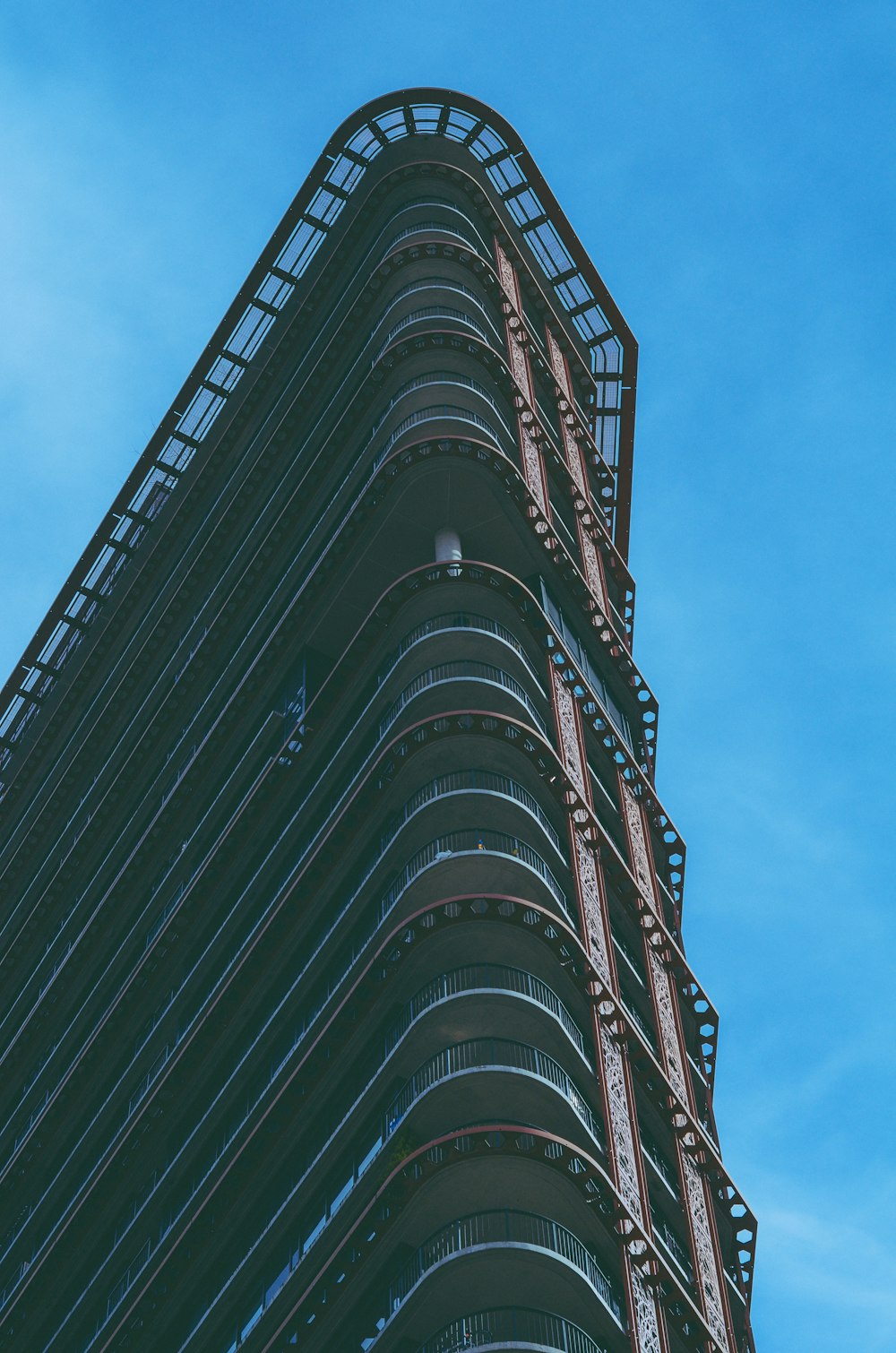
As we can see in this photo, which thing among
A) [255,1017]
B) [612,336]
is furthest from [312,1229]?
[612,336]

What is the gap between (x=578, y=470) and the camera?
70.4m

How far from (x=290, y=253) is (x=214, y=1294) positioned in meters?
49.6

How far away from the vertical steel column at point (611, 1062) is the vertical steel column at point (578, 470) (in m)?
10.1

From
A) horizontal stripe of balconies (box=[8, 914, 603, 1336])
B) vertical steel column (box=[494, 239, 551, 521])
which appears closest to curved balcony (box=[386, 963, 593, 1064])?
horizontal stripe of balconies (box=[8, 914, 603, 1336])

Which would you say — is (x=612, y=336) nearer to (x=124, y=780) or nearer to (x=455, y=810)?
(x=124, y=780)

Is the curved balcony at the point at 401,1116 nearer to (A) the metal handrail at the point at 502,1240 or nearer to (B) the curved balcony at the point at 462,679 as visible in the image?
(A) the metal handrail at the point at 502,1240

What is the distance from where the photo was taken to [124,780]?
70062 millimetres

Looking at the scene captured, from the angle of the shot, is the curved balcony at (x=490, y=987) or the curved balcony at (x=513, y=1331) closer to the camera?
the curved balcony at (x=513, y=1331)

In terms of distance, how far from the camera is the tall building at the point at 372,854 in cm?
3844

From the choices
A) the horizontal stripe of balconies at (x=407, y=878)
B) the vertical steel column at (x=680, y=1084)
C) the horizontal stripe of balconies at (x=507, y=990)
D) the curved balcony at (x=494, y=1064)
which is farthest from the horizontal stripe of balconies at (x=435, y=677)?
the curved balcony at (x=494, y=1064)

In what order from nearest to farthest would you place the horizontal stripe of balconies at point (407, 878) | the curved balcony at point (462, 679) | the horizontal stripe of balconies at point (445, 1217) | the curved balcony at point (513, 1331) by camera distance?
the curved balcony at point (513, 1331) < the horizontal stripe of balconies at point (445, 1217) < the horizontal stripe of balconies at point (407, 878) < the curved balcony at point (462, 679)

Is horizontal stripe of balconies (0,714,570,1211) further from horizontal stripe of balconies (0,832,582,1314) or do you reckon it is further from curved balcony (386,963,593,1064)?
curved balcony (386,963,593,1064)

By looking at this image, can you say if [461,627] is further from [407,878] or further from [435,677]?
[407,878]

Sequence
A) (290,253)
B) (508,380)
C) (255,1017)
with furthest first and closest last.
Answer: (290,253), (508,380), (255,1017)
